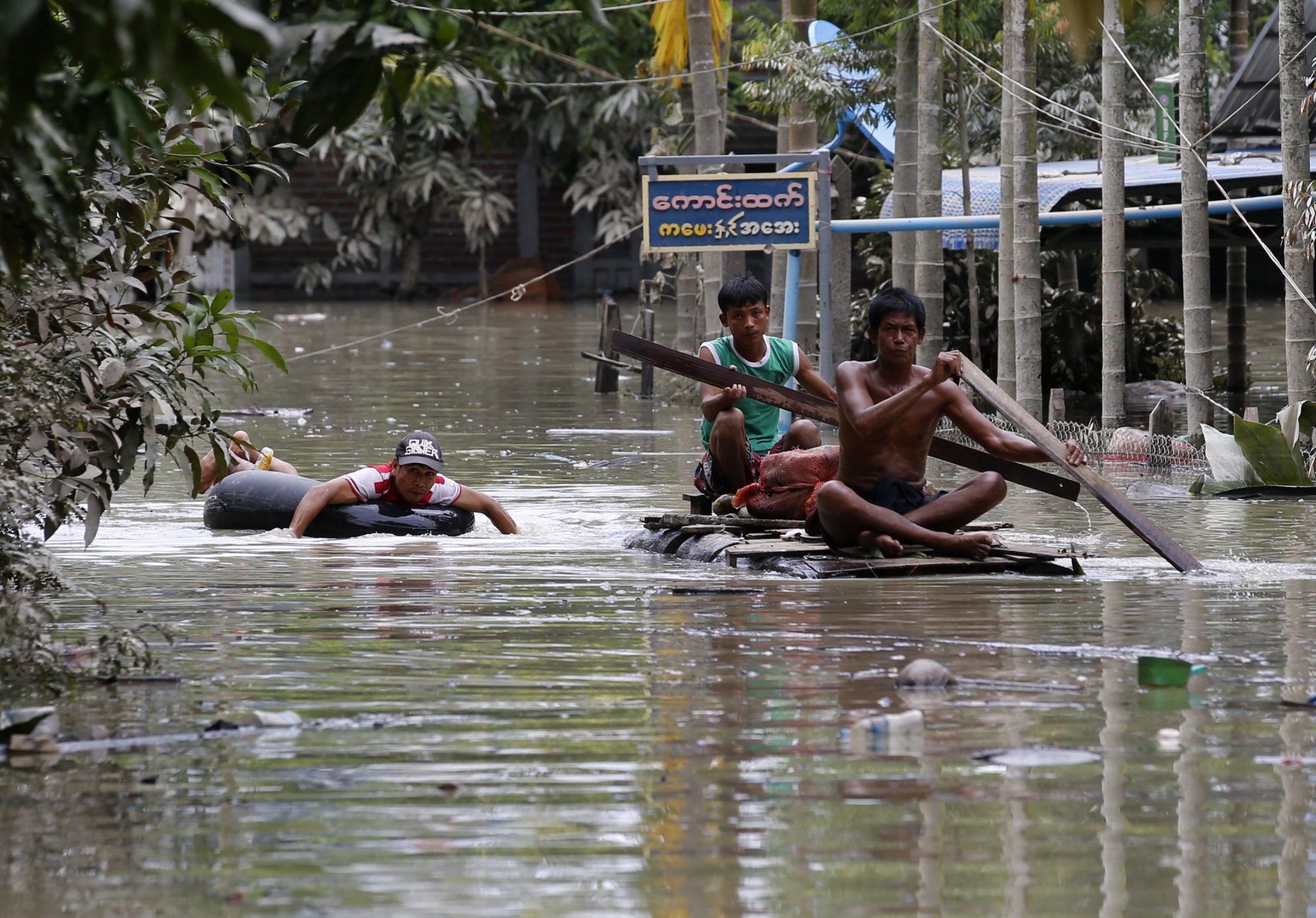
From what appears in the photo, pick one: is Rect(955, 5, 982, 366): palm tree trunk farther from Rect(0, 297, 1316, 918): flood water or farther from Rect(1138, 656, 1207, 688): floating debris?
Rect(1138, 656, 1207, 688): floating debris

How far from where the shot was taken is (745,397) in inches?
404

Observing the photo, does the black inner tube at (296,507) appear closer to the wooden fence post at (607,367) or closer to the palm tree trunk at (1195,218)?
the palm tree trunk at (1195,218)

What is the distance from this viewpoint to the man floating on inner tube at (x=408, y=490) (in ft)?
35.6

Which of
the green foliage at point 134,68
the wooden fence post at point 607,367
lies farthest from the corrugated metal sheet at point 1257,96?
the green foliage at point 134,68

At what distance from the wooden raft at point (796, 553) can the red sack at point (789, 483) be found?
14cm

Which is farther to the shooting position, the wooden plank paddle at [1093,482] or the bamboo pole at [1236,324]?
the bamboo pole at [1236,324]

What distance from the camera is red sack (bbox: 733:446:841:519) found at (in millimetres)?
9992

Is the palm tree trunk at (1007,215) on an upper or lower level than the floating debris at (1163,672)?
upper

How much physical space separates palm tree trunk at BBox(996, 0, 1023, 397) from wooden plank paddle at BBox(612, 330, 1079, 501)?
18.0ft

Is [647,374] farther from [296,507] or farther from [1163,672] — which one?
[1163,672]

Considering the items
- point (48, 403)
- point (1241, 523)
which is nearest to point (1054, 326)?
point (1241, 523)

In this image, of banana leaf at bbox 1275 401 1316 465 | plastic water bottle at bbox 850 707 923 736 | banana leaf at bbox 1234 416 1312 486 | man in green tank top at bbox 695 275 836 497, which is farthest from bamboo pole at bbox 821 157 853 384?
plastic water bottle at bbox 850 707 923 736

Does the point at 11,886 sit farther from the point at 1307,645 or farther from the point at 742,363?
the point at 742,363

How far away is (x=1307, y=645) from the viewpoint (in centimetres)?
684
